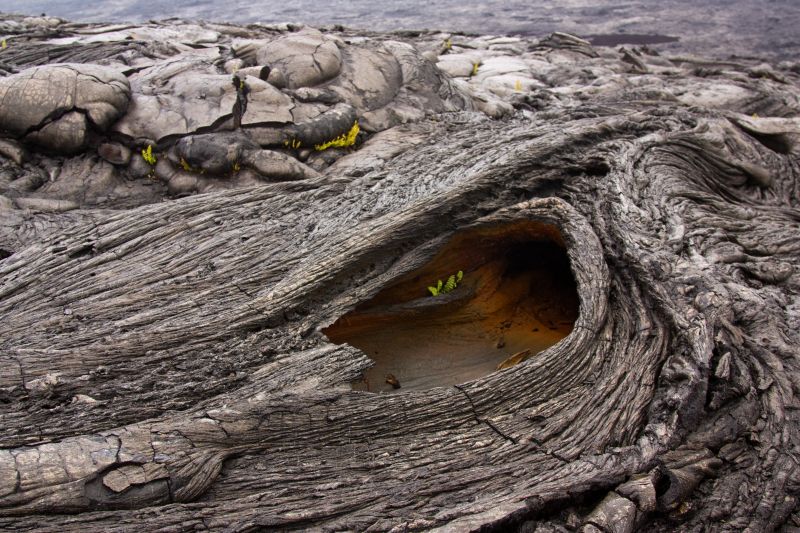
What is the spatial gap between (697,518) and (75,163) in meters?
8.58

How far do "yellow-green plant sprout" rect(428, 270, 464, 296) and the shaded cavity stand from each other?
0.20 ft

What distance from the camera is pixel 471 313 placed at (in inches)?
305

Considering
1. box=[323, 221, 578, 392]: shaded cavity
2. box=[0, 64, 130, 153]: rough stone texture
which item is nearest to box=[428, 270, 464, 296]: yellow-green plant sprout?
box=[323, 221, 578, 392]: shaded cavity

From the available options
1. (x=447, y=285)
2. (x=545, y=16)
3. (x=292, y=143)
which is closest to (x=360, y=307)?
(x=447, y=285)

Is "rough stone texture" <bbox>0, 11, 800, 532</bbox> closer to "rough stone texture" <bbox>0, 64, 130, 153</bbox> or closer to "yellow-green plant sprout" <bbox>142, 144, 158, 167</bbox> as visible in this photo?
"yellow-green plant sprout" <bbox>142, 144, 158, 167</bbox>

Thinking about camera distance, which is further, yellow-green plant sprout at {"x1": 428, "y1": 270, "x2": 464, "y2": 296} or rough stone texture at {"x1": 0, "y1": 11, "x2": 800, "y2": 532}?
yellow-green plant sprout at {"x1": 428, "y1": 270, "x2": 464, "y2": 296}

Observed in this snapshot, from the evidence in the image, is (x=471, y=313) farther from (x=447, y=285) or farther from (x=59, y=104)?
(x=59, y=104)

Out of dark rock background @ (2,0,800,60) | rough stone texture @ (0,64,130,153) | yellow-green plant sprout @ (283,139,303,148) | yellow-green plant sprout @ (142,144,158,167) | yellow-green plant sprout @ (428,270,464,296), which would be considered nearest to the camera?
yellow-green plant sprout @ (428,270,464,296)

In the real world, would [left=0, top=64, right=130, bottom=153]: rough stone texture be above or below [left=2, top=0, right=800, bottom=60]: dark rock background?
below

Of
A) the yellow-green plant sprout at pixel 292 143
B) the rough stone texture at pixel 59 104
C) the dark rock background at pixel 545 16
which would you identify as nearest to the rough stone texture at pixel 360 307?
the yellow-green plant sprout at pixel 292 143

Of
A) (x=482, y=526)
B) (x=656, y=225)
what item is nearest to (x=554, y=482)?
(x=482, y=526)

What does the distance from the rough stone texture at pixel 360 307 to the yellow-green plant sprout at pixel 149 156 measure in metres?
0.10

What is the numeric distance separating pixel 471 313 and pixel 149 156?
16.1ft

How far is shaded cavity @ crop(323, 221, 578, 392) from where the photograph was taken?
7141 millimetres
